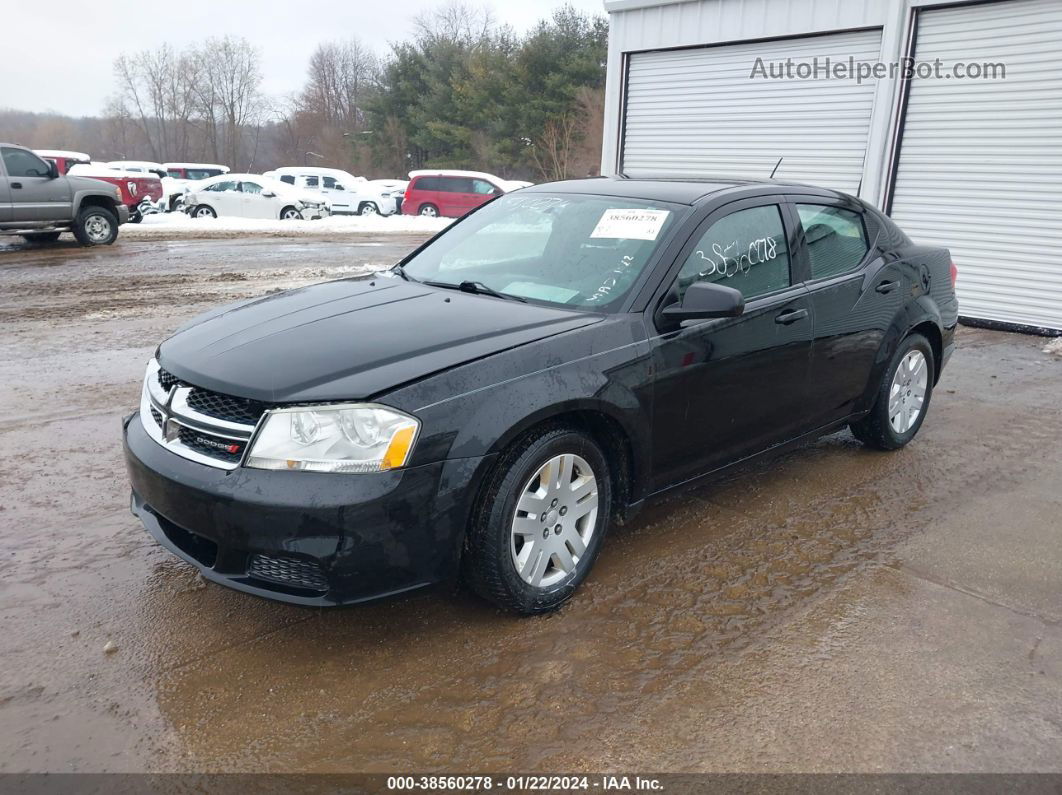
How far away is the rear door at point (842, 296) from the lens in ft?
14.2

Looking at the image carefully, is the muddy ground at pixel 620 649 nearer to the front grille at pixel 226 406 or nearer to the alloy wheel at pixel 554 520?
the alloy wheel at pixel 554 520

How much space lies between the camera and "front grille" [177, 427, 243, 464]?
2836mm

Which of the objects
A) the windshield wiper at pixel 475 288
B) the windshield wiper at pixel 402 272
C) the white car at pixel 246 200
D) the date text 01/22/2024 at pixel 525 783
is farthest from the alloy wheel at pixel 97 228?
the date text 01/22/2024 at pixel 525 783

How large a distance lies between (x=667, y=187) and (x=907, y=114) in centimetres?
755

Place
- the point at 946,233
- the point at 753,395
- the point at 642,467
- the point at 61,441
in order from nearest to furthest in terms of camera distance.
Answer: the point at 642,467 → the point at 753,395 → the point at 61,441 → the point at 946,233

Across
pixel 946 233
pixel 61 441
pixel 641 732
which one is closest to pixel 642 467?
pixel 641 732

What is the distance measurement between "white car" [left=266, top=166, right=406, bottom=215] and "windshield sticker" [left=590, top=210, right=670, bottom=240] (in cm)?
2818

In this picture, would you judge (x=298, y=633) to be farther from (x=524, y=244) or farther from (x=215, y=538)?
(x=524, y=244)

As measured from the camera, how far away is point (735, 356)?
3811mm

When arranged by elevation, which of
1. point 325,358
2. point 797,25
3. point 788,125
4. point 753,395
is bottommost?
point 753,395

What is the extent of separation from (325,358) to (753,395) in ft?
6.54

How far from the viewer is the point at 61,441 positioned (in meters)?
5.07

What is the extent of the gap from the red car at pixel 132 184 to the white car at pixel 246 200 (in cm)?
137

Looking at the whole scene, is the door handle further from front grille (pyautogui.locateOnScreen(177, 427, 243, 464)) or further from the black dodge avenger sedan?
front grille (pyautogui.locateOnScreen(177, 427, 243, 464))
